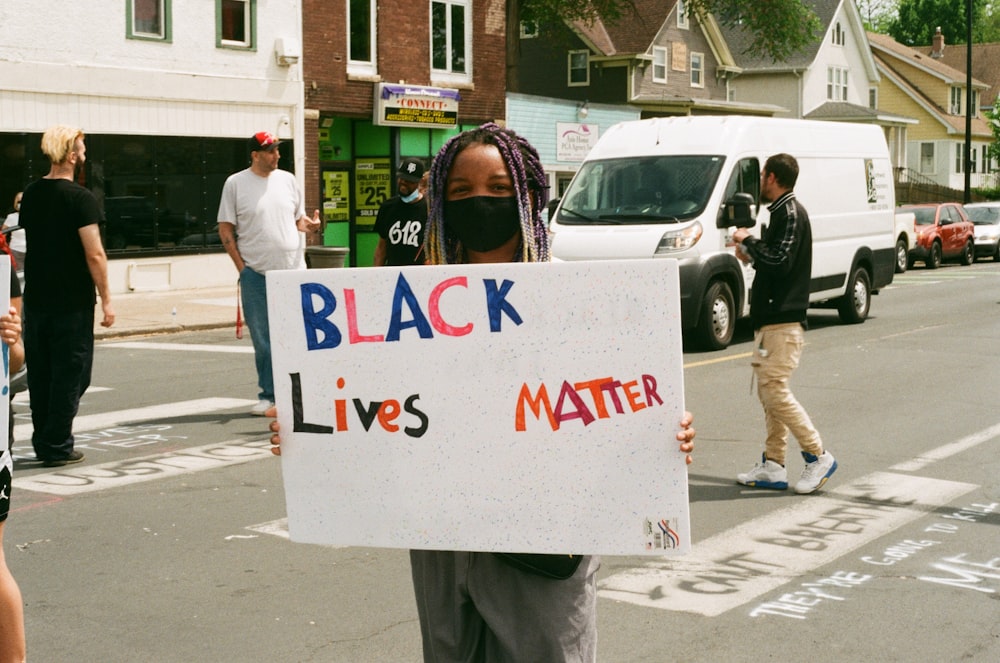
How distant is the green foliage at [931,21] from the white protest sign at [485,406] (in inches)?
3837

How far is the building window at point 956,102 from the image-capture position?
69781 mm

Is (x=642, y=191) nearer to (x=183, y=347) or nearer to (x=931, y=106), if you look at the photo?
(x=183, y=347)

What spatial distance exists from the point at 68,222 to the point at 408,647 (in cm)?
408

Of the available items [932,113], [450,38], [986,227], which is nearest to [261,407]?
[450,38]

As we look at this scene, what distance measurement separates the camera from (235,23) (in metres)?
Answer: 24.7

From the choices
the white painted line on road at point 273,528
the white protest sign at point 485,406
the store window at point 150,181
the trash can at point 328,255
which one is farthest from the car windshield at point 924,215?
the white protest sign at point 485,406

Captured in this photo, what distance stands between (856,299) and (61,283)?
11790mm

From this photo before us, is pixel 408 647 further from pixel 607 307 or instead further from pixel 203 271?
pixel 203 271

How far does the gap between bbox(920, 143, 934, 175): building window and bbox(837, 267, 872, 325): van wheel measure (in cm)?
5466

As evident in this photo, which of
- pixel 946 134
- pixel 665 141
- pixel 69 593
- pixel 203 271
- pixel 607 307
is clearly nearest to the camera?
pixel 607 307

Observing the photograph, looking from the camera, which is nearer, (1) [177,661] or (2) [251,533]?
(1) [177,661]

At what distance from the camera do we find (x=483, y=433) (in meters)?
2.79

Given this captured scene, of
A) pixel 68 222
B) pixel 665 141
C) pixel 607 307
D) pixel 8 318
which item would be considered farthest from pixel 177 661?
pixel 665 141

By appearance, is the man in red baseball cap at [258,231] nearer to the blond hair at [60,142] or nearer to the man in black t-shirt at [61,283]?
the man in black t-shirt at [61,283]
